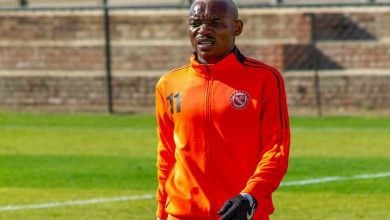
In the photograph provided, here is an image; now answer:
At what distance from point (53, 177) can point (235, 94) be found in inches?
389

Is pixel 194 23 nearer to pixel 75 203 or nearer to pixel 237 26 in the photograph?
pixel 237 26

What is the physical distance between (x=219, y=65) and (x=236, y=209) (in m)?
0.72

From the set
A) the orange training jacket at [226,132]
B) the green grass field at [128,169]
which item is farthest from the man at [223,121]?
the green grass field at [128,169]

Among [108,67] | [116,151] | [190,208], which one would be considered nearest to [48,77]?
[108,67]

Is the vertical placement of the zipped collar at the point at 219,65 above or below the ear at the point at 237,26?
below

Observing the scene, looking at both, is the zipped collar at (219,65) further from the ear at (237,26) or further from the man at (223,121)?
the ear at (237,26)

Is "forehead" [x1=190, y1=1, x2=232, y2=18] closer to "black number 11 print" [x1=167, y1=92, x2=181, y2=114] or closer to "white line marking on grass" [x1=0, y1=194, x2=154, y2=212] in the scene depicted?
"black number 11 print" [x1=167, y1=92, x2=181, y2=114]

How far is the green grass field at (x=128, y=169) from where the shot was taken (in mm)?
13070

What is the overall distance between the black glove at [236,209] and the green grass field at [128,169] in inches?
253

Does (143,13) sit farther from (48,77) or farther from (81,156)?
(81,156)

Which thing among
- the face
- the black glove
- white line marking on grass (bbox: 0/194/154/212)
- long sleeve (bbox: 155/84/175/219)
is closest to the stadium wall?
white line marking on grass (bbox: 0/194/154/212)

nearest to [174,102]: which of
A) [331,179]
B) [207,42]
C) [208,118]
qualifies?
[208,118]

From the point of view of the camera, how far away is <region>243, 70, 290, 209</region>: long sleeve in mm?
6195

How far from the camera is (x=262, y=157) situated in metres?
6.26
